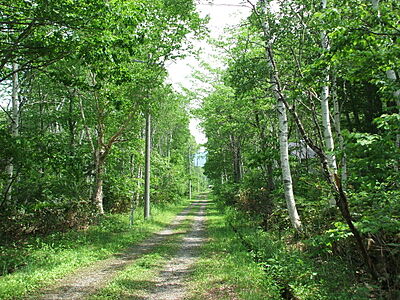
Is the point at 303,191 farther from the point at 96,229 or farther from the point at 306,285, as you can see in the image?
the point at 96,229

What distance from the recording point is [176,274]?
281 inches

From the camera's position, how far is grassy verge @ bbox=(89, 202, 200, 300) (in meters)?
5.60

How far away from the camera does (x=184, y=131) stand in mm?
38281

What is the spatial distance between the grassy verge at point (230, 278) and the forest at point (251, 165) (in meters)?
0.05

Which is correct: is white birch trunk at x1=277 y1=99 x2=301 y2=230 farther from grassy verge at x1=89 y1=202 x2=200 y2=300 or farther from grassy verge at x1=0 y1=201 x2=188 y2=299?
grassy verge at x1=0 y1=201 x2=188 y2=299

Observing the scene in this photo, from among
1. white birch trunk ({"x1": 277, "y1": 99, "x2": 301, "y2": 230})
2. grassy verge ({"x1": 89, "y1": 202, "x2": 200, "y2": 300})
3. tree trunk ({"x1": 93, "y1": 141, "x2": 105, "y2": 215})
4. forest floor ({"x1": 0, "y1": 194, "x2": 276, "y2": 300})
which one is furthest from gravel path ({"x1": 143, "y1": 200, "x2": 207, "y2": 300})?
tree trunk ({"x1": 93, "y1": 141, "x2": 105, "y2": 215})

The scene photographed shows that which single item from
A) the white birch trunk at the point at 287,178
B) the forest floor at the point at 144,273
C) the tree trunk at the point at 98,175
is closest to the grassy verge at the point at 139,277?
the forest floor at the point at 144,273

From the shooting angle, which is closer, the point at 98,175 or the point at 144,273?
the point at 144,273

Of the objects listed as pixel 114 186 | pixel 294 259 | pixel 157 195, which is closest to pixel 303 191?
pixel 294 259

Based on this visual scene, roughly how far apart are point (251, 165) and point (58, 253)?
328 inches

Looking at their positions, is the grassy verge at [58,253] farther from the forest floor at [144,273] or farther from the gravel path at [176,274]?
the gravel path at [176,274]

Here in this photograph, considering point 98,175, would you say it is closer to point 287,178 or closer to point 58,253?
point 58,253

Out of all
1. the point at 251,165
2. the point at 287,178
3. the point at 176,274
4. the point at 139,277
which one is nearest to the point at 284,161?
the point at 287,178

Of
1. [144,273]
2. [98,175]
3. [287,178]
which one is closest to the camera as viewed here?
[144,273]
